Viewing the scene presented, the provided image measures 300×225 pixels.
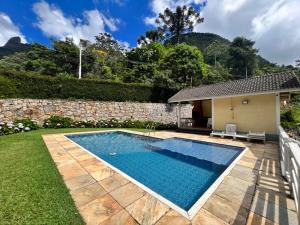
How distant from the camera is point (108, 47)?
32.8 meters

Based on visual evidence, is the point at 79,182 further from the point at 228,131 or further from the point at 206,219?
the point at 228,131

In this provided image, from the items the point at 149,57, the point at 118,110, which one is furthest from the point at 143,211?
the point at 149,57

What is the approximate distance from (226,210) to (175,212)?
89 cm

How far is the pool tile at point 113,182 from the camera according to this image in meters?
3.64

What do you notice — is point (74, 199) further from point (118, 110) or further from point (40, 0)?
point (40, 0)

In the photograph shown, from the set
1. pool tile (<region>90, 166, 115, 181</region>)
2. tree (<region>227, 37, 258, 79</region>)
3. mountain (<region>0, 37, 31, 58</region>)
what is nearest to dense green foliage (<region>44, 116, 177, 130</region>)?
pool tile (<region>90, 166, 115, 181</region>)

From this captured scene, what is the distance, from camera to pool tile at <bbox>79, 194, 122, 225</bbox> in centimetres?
255

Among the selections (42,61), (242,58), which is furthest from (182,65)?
(242,58)

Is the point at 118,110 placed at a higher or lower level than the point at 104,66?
lower

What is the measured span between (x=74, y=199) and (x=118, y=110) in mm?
13699

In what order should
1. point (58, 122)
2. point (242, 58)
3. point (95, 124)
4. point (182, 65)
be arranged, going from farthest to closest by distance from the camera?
point (242, 58), point (182, 65), point (95, 124), point (58, 122)

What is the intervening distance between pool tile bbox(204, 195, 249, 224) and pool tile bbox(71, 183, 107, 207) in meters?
2.14

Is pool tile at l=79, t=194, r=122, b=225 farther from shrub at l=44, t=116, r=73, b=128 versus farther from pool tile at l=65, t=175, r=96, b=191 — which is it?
shrub at l=44, t=116, r=73, b=128

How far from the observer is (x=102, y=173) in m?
4.43
